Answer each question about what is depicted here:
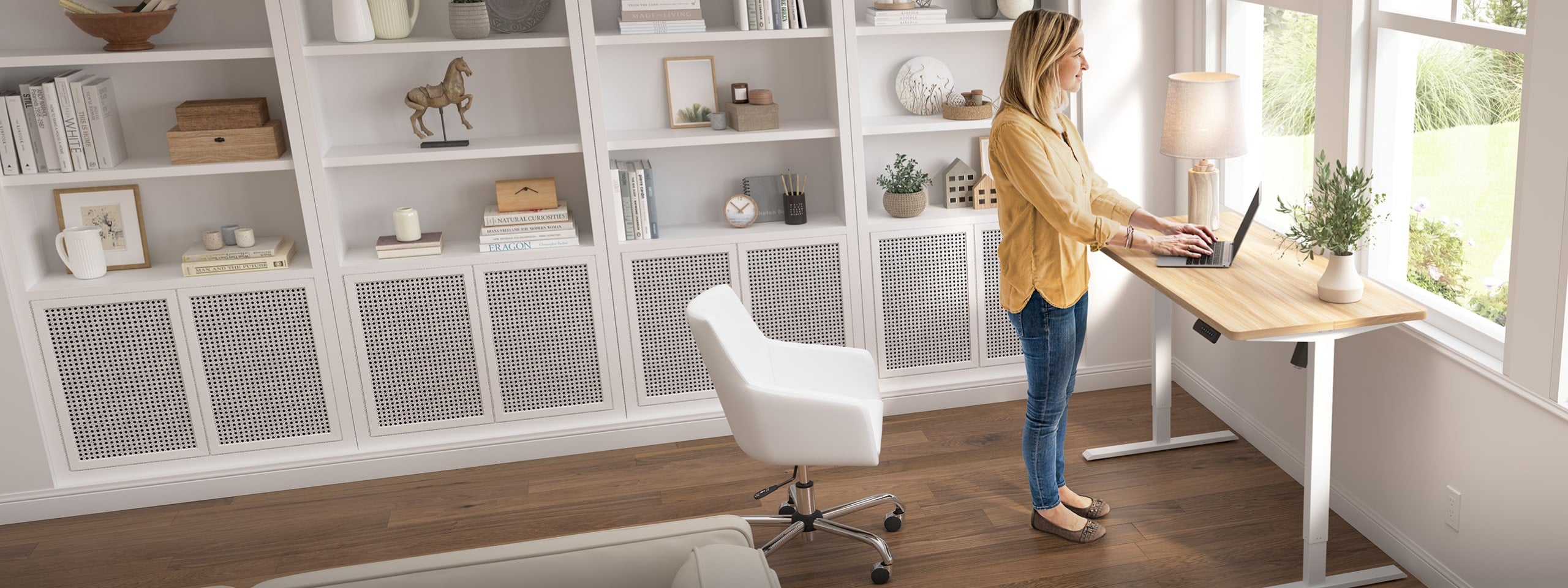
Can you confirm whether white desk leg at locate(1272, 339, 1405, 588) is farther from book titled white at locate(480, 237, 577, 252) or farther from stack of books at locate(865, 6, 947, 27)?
book titled white at locate(480, 237, 577, 252)

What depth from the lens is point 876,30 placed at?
13.0 feet

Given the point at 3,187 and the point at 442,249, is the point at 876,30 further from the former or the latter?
the point at 3,187

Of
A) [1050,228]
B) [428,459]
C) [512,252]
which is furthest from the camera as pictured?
[428,459]

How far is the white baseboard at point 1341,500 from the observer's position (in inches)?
120

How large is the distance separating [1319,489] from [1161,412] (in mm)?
953

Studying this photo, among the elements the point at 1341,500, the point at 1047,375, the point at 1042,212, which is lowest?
the point at 1341,500

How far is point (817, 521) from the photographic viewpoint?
10.9 feet

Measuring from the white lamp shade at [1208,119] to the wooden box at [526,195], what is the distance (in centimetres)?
207

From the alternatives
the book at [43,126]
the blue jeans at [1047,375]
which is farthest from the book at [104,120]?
the blue jeans at [1047,375]


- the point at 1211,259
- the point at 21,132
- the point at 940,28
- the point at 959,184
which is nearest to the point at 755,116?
the point at 940,28

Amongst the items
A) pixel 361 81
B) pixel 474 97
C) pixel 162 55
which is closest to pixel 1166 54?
pixel 474 97

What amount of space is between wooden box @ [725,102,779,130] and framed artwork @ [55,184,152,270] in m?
2.05

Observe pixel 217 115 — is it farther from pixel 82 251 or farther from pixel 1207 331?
pixel 1207 331

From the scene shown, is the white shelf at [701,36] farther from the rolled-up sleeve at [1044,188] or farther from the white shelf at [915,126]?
the rolled-up sleeve at [1044,188]
